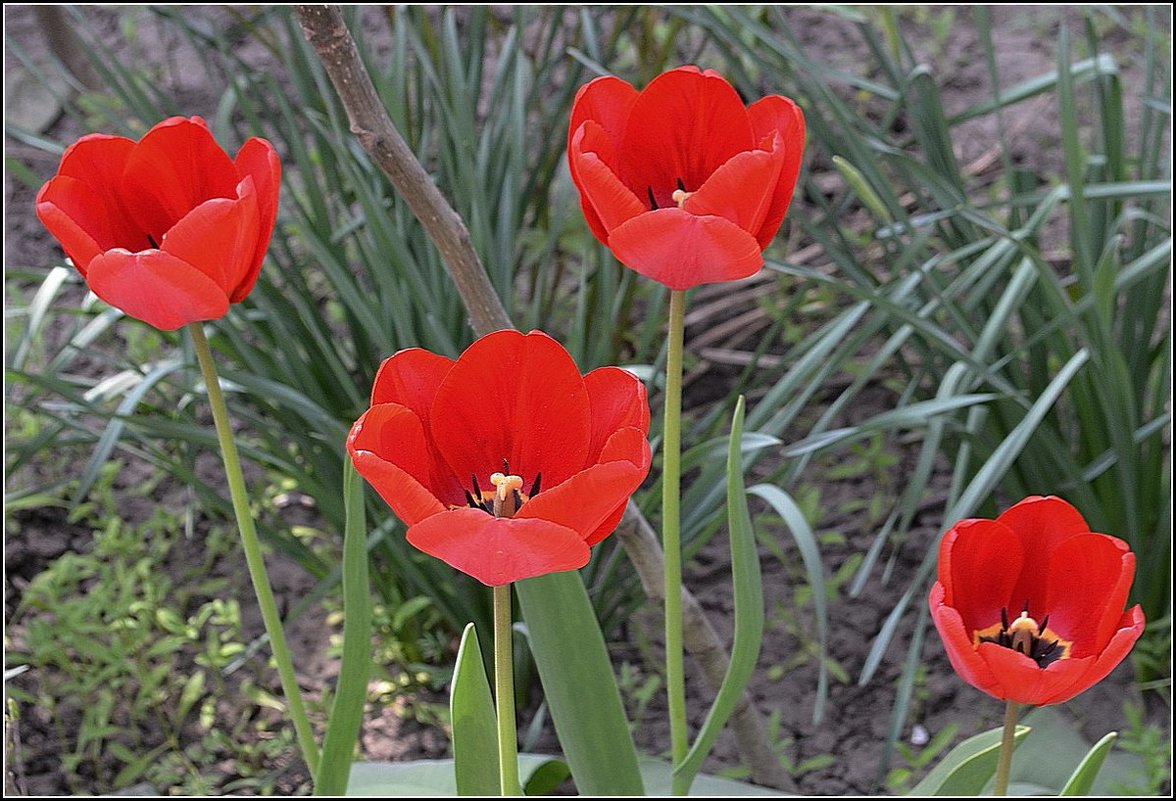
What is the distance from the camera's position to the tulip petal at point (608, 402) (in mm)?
543

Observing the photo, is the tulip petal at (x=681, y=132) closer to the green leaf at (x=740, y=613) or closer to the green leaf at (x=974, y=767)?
the green leaf at (x=740, y=613)

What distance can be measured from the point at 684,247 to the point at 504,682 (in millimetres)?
220

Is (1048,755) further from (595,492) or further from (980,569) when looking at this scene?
(595,492)

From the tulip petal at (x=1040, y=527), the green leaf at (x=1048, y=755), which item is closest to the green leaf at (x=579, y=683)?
the tulip petal at (x=1040, y=527)

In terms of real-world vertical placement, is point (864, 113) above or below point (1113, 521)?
above

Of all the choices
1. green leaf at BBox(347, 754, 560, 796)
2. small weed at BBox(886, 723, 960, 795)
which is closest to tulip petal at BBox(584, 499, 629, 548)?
green leaf at BBox(347, 754, 560, 796)

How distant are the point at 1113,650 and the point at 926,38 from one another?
7.18ft

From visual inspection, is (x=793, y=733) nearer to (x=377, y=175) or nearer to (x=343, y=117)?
(x=377, y=175)

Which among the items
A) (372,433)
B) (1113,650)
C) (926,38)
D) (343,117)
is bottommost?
(1113,650)

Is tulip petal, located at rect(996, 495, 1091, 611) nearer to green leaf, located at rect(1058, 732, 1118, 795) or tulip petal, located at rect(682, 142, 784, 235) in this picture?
green leaf, located at rect(1058, 732, 1118, 795)

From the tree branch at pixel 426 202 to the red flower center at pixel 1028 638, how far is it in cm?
29

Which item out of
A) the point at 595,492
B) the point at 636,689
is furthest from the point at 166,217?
the point at 636,689

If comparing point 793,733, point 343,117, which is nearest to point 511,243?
point 343,117

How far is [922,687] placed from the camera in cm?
144
